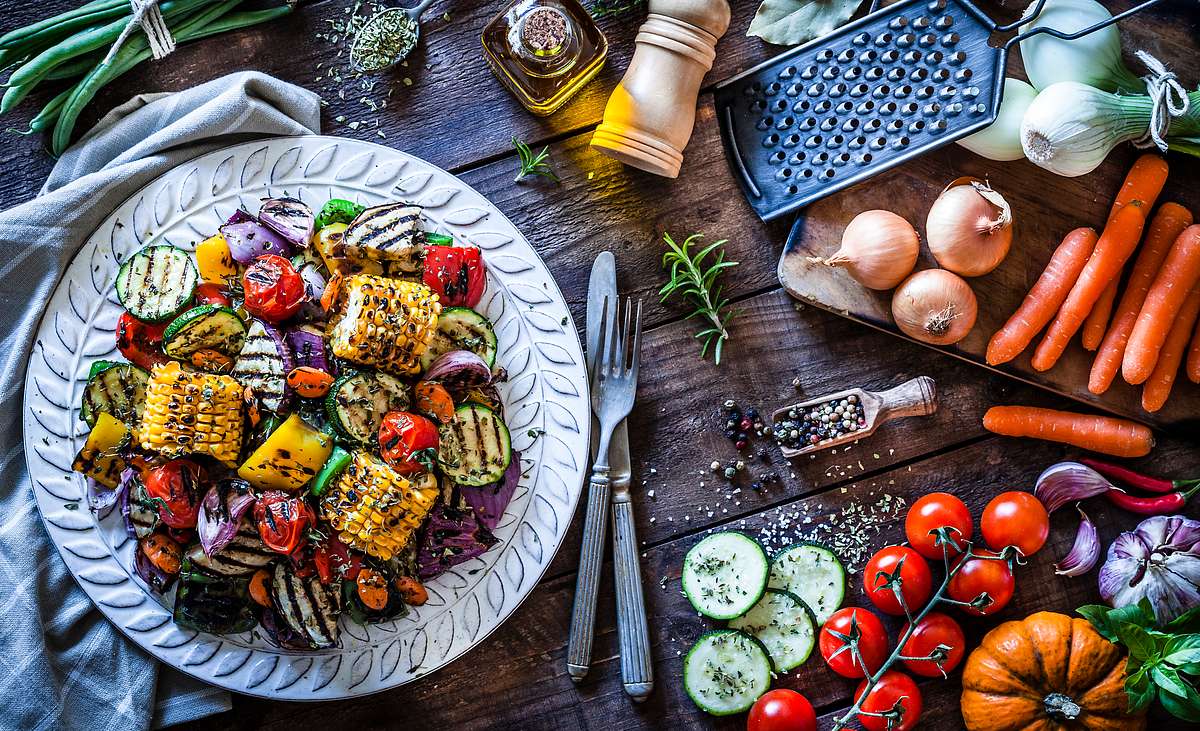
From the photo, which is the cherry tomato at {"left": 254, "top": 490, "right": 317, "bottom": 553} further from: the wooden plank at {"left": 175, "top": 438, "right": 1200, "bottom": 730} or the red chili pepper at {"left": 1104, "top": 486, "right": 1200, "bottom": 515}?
the red chili pepper at {"left": 1104, "top": 486, "right": 1200, "bottom": 515}

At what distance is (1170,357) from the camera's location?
2252mm

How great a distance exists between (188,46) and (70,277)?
2.36 feet

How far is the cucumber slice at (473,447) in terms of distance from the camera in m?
1.92

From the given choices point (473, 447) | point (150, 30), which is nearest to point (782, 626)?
point (473, 447)

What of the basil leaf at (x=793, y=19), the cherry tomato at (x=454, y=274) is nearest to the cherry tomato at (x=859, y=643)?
the cherry tomato at (x=454, y=274)

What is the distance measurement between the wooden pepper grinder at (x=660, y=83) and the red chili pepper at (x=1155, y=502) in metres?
1.52

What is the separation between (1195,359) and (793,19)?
1410mm

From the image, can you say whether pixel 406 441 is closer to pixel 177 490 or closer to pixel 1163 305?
pixel 177 490

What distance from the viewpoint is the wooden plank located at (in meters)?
2.26

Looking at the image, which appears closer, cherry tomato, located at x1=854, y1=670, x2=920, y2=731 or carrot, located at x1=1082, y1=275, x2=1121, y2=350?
cherry tomato, located at x1=854, y1=670, x2=920, y2=731

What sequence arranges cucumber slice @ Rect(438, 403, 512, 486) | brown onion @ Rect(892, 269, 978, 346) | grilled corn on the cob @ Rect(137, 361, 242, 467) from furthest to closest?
1. brown onion @ Rect(892, 269, 978, 346)
2. cucumber slice @ Rect(438, 403, 512, 486)
3. grilled corn on the cob @ Rect(137, 361, 242, 467)

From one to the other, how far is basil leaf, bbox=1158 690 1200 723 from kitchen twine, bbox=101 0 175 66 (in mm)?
3003

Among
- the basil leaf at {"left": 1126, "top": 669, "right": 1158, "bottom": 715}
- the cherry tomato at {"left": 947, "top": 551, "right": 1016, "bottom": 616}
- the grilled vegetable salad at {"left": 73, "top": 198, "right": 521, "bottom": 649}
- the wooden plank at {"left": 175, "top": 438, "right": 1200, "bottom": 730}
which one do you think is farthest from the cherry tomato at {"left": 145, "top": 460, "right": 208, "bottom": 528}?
the basil leaf at {"left": 1126, "top": 669, "right": 1158, "bottom": 715}

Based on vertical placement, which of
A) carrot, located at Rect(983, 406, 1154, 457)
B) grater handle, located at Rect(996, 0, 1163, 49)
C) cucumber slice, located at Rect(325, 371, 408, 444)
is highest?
grater handle, located at Rect(996, 0, 1163, 49)
